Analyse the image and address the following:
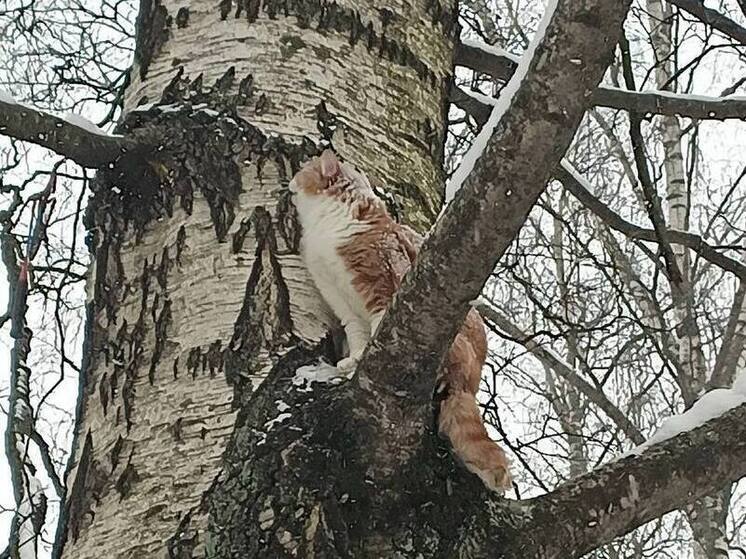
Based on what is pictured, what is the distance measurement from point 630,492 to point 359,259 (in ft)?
1.60

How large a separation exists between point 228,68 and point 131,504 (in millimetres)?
620

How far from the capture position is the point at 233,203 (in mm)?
1482

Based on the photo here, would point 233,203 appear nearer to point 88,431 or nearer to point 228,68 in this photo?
point 228,68

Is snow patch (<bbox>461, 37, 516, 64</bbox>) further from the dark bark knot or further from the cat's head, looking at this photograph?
the dark bark knot

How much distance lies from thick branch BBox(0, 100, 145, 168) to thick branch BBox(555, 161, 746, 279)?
1115 mm

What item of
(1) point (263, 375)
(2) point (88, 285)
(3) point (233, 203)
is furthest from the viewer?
(2) point (88, 285)

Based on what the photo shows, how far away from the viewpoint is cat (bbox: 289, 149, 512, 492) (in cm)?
139

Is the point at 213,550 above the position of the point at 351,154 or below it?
below

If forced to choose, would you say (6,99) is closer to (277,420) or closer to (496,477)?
(277,420)

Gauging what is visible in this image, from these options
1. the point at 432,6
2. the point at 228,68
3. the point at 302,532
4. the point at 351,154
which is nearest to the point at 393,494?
the point at 302,532

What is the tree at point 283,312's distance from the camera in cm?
111

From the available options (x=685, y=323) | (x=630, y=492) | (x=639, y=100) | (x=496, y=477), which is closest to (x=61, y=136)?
(x=496, y=477)

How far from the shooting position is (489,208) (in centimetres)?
106

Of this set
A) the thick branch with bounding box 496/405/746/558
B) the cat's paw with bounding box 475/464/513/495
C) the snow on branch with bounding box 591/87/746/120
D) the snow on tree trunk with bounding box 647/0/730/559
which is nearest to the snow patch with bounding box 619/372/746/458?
the thick branch with bounding box 496/405/746/558
